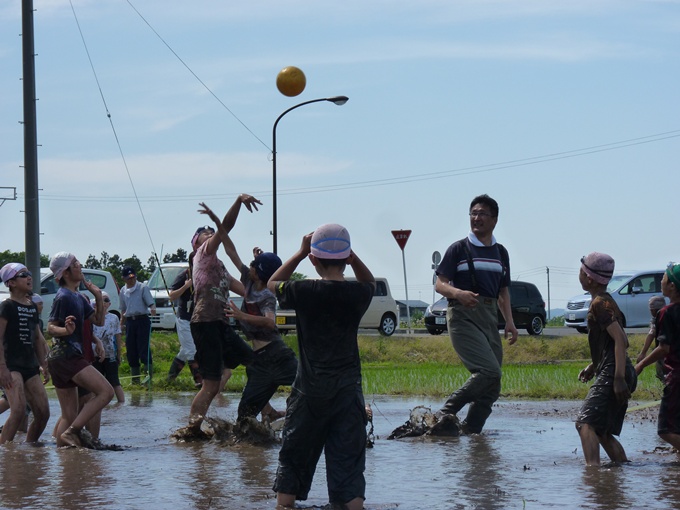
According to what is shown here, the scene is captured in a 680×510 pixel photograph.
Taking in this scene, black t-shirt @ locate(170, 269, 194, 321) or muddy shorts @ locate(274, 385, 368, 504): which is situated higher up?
black t-shirt @ locate(170, 269, 194, 321)

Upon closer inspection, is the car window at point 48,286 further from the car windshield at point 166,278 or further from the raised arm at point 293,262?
the raised arm at point 293,262

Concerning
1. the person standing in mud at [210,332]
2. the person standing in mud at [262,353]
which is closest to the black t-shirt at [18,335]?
the person standing in mud at [210,332]

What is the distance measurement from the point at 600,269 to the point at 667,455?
180 centimetres

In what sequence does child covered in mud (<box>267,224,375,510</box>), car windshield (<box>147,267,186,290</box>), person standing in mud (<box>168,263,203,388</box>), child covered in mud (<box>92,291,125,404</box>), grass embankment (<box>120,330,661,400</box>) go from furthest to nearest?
car windshield (<box>147,267,186,290</box>) < grass embankment (<box>120,330,661,400</box>) < child covered in mud (<box>92,291,125,404</box>) < person standing in mud (<box>168,263,203,388</box>) < child covered in mud (<box>267,224,375,510</box>)

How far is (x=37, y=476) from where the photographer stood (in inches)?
307

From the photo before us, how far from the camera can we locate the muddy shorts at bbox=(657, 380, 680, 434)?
8.02 m

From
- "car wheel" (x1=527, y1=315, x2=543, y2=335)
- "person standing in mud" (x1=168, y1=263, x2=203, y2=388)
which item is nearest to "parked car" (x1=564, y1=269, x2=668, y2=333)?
"car wheel" (x1=527, y1=315, x2=543, y2=335)

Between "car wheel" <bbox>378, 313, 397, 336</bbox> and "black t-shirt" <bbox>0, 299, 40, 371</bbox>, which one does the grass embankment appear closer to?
"black t-shirt" <bbox>0, 299, 40, 371</bbox>

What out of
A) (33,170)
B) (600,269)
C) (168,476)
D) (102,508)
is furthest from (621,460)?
(33,170)

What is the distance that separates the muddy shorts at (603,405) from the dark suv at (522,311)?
1021 inches

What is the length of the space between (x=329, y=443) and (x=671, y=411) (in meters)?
3.02

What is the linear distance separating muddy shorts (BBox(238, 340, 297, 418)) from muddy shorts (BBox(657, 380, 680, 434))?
300cm

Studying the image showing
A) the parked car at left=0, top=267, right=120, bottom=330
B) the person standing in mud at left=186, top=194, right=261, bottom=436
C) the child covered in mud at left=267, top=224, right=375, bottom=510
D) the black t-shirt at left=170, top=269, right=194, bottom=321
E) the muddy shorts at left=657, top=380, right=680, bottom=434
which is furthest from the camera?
the parked car at left=0, top=267, right=120, bottom=330

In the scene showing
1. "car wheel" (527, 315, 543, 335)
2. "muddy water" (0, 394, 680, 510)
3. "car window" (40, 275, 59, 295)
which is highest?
"car window" (40, 275, 59, 295)
